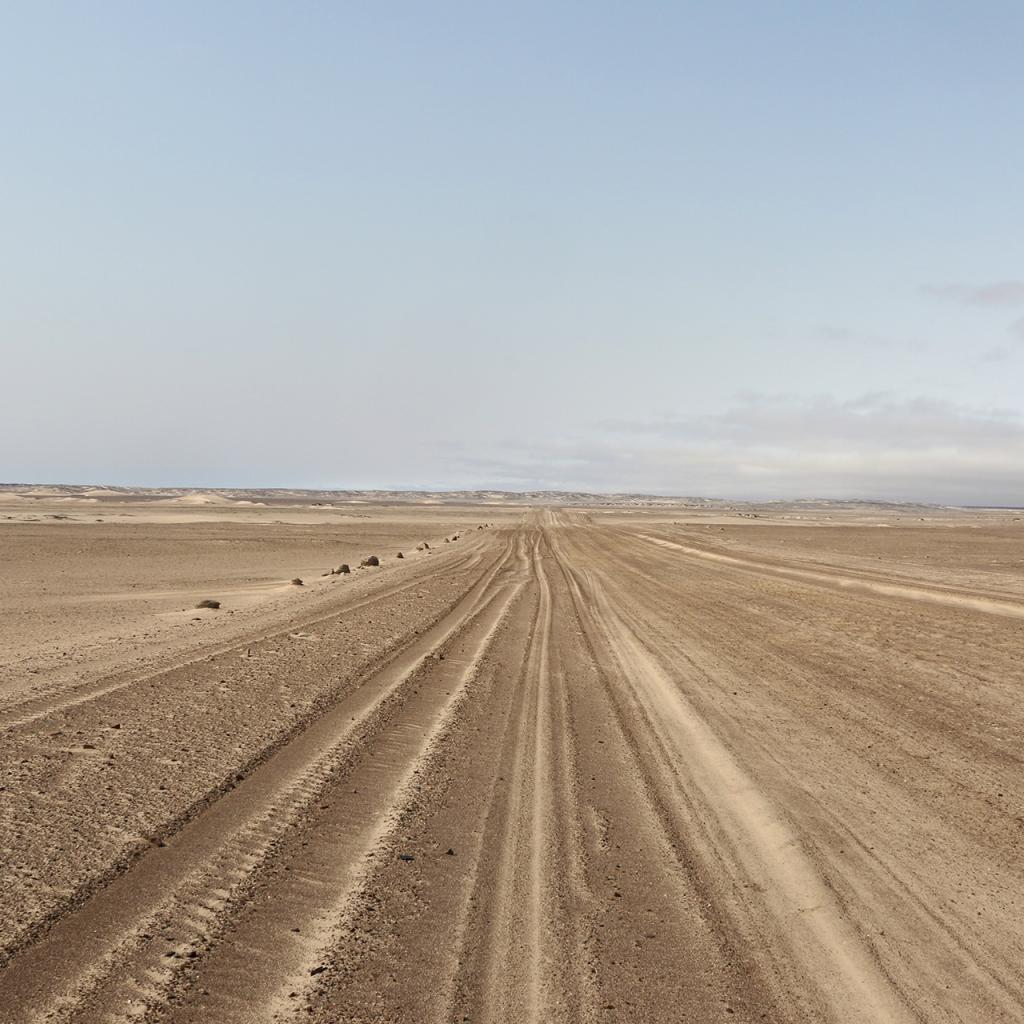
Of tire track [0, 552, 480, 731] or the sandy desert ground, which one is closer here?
the sandy desert ground

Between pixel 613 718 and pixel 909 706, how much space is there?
11.7 ft

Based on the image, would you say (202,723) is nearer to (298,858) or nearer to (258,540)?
(298,858)

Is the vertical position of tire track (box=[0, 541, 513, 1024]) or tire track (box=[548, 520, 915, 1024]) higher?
tire track (box=[0, 541, 513, 1024])

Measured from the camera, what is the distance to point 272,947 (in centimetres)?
366


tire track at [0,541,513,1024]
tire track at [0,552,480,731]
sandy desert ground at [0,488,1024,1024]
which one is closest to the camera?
tire track at [0,541,513,1024]

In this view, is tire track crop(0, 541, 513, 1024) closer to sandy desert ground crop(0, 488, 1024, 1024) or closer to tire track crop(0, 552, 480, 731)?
sandy desert ground crop(0, 488, 1024, 1024)

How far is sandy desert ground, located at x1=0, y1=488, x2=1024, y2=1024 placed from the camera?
3.46 m

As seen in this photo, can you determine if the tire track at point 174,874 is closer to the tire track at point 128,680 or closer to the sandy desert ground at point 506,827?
the sandy desert ground at point 506,827

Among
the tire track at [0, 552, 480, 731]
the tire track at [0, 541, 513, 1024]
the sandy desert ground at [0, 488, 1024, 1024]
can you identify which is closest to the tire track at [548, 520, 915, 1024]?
the sandy desert ground at [0, 488, 1024, 1024]

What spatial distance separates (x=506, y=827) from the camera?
203 inches

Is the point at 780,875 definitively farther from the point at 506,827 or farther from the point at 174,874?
the point at 174,874

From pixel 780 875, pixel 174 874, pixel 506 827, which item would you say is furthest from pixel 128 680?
pixel 780 875

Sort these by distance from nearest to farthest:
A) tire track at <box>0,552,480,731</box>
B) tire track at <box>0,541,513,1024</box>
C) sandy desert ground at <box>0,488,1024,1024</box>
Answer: tire track at <box>0,541,513,1024</box> < sandy desert ground at <box>0,488,1024,1024</box> < tire track at <box>0,552,480,731</box>

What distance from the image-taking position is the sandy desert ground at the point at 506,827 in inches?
136
